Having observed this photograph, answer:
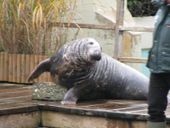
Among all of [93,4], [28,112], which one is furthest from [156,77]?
[93,4]

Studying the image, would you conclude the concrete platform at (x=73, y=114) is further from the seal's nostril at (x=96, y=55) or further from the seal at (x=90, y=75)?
the seal's nostril at (x=96, y=55)

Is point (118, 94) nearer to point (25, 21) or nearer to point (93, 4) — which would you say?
point (25, 21)

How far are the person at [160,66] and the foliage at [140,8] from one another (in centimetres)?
804

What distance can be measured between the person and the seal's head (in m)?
1.64

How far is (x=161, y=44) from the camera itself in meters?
3.79

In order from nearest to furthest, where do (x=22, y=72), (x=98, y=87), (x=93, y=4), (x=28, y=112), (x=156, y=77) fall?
(x=156, y=77), (x=28, y=112), (x=98, y=87), (x=22, y=72), (x=93, y=4)

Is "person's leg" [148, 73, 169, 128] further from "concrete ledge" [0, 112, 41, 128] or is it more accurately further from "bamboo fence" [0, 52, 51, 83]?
"bamboo fence" [0, 52, 51, 83]

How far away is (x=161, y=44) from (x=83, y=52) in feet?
6.32

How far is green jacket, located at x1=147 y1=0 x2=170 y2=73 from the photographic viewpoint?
3760 millimetres

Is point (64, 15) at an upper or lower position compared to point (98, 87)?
upper

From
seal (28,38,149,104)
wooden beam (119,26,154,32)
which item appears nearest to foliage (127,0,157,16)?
wooden beam (119,26,154,32)

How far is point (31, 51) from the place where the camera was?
25.4 feet

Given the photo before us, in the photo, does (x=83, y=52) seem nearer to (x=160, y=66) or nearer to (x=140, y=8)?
(x=160, y=66)

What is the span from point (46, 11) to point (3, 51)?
79 cm
